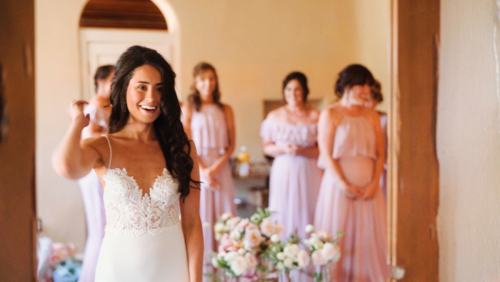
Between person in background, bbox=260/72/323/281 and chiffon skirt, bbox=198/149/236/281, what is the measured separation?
0.88 feet

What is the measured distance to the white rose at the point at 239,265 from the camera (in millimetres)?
1560

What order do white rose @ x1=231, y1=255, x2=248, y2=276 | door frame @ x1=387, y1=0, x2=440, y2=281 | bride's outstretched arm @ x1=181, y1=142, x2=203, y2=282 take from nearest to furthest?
bride's outstretched arm @ x1=181, y1=142, x2=203, y2=282 → door frame @ x1=387, y1=0, x2=440, y2=281 → white rose @ x1=231, y1=255, x2=248, y2=276

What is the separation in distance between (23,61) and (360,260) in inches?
76.5

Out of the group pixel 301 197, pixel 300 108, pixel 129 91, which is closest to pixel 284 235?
pixel 301 197

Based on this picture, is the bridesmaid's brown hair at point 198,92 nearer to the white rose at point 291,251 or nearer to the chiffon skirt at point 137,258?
the white rose at point 291,251

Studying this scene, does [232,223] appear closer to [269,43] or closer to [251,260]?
[251,260]

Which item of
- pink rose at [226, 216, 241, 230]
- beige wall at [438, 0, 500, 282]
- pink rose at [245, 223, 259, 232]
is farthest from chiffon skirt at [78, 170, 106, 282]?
beige wall at [438, 0, 500, 282]

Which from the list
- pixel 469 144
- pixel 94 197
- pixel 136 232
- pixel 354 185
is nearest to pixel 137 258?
pixel 136 232

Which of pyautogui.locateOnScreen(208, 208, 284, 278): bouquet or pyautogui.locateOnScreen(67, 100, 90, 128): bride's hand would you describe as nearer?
pyautogui.locateOnScreen(67, 100, 90, 128): bride's hand

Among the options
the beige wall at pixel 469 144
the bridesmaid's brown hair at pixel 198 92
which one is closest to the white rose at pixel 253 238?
the beige wall at pixel 469 144

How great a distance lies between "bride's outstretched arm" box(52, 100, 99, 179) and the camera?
3.15 ft

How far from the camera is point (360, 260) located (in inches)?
91.4

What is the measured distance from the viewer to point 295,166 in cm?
266

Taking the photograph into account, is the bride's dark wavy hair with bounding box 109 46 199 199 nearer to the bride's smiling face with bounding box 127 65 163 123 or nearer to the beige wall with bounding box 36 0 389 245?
the bride's smiling face with bounding box 127 65 163 123
